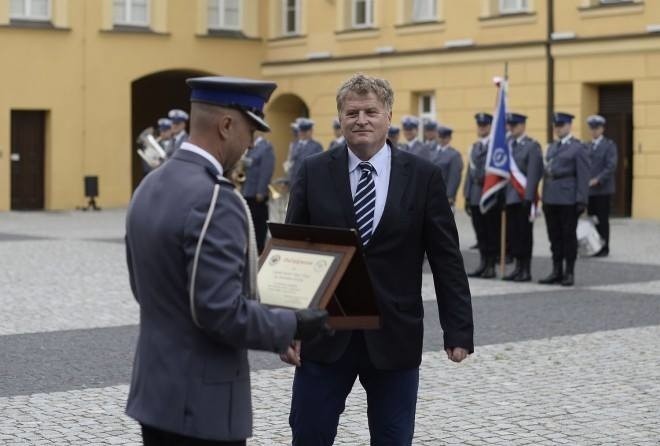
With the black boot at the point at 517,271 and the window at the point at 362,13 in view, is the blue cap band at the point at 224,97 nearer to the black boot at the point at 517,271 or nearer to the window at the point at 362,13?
the black boot at the point at 517,271

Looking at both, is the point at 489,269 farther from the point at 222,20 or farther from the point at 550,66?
the point at 222,20

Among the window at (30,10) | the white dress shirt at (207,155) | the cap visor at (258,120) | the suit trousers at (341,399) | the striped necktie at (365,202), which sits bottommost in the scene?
the suit trousers at (341,399)

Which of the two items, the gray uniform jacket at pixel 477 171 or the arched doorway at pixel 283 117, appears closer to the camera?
the gray uniform jacket at pixel 477 171

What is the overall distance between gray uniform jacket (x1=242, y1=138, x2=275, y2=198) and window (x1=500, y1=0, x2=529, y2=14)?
11.5m

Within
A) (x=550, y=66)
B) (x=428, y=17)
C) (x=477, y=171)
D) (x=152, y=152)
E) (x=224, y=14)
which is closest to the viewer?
(x=477, y=171)

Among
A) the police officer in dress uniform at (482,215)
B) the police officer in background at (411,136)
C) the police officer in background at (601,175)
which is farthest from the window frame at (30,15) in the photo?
the police officer in dress uniform at (482,215)

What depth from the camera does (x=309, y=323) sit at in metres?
4.40

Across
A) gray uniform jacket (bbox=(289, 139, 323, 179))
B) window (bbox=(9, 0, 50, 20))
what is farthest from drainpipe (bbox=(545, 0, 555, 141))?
window (bbox=(9, 0, 50, 20))

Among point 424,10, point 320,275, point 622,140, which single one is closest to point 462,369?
point 320,275

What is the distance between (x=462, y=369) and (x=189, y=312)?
6.19 m

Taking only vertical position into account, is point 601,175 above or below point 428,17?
below

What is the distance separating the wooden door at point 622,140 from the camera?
94.2 feet

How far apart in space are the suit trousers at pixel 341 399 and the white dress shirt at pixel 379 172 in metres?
0.55

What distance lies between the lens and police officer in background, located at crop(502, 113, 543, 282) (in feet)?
57.2
